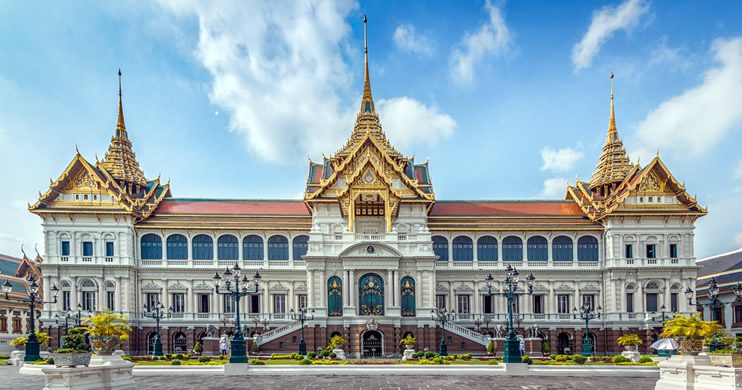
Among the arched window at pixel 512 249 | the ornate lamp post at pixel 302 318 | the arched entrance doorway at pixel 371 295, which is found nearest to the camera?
the ornate lamp post at pixel 302 318

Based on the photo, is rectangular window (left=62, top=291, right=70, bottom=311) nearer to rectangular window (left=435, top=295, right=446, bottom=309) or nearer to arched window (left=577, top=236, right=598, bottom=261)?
rectangular window (left=435, top=295, right=446, bottom=309)

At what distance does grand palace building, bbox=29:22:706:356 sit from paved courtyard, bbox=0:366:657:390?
54.6 feet

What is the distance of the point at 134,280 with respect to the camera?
46.2 m

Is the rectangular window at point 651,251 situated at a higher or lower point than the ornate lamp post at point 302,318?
higher

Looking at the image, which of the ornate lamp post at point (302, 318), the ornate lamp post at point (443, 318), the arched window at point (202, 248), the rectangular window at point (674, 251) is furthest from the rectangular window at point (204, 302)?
the rectangular window at point (674, 251)

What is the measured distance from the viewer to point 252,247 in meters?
48.6

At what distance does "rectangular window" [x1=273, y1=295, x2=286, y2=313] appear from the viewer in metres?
47.6

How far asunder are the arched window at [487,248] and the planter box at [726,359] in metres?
31.2

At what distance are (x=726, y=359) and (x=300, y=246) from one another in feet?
120

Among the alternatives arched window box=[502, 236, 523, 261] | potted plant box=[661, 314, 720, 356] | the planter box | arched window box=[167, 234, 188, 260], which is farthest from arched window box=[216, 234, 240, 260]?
the planter box

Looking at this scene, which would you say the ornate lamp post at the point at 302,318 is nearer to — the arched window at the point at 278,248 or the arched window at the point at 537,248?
the arched window at the point at 278,248

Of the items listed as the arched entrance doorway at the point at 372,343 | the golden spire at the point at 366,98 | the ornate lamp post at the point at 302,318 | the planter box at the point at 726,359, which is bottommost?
the arched entrance doorway at the point at 372,343

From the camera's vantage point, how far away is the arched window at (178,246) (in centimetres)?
4775

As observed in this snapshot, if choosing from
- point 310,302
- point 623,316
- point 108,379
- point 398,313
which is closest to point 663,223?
point 623,316
